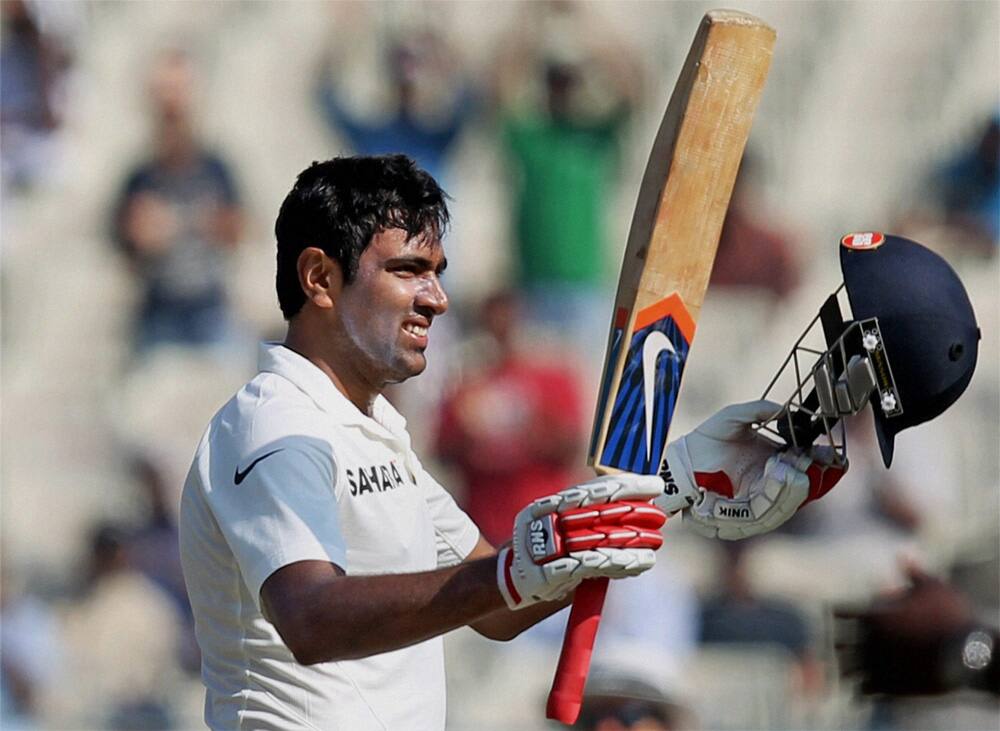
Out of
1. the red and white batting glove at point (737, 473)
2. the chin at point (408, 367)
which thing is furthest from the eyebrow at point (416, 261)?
the red and white batting glove at point (737, 473)

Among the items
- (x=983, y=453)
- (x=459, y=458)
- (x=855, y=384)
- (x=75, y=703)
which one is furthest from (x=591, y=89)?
(x=855, y=384)

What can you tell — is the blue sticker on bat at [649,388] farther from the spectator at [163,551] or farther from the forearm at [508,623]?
the spectator at [163,551]

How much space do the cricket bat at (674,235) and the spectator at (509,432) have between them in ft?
8.65

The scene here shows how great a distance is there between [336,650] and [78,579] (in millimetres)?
3431

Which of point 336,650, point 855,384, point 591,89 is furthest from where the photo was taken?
point 591,89

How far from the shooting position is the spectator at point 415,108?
5445 mm

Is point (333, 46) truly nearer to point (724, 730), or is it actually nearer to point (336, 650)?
point (724, 730)

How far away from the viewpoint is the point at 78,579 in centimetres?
521

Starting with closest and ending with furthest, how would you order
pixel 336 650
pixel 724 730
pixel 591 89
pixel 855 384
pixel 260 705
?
pixel 336 650 → pixel 260 705 → pixel 855 384 → pixel 724 730 → pixel 591 89

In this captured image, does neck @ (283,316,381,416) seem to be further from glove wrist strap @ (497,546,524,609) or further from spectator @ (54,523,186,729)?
spectator @ (54,523,186,729)

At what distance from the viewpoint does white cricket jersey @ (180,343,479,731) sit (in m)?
2.10

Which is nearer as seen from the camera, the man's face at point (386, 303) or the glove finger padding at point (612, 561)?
the glove finger padding at point (612, 561)

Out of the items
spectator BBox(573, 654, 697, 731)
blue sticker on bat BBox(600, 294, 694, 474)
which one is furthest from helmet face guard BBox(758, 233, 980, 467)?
spectator BBox(573, 654, 697, 731)

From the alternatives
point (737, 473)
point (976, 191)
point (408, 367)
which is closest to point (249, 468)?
point (408, 367)
